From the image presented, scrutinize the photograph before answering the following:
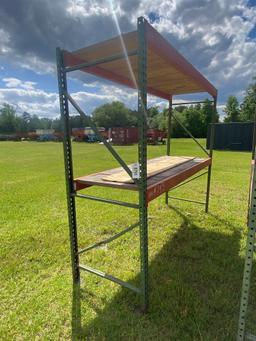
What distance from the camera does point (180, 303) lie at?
1834 millimetres

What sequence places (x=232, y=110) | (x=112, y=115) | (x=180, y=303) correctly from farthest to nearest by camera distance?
(x=112, y=115) < (x=232, y=110) < (x=180, y=303)

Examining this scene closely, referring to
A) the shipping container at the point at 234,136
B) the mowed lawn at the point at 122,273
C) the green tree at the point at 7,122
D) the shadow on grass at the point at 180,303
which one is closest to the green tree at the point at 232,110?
the shipping container at the point at 234,136

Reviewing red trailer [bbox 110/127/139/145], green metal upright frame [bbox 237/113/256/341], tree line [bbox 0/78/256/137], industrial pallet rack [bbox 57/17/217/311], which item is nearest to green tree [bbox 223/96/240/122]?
tree line [bbox 0/78/256/137]

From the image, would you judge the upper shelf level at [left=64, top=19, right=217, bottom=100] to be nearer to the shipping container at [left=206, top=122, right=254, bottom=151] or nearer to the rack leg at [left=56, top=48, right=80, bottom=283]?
the rack leg at [left=56, top=48, right=80, bottom=283]

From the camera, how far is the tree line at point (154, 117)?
114 ft

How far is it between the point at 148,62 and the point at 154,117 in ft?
158

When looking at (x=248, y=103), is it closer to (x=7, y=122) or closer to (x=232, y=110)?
(x=232, y=110)

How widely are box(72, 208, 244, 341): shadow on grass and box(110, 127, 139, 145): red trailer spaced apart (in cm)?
2024

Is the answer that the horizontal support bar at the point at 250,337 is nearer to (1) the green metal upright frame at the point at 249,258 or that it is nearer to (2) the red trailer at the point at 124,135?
(1) the green metal upright frame at the point at 249,258

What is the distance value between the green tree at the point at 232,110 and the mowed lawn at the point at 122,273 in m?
41.9

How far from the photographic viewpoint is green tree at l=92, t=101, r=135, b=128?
174ft

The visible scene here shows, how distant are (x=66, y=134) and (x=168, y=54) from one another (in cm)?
110

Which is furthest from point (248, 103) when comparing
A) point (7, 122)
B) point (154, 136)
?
point (7, 122)

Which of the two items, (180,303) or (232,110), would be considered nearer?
(180,303)
